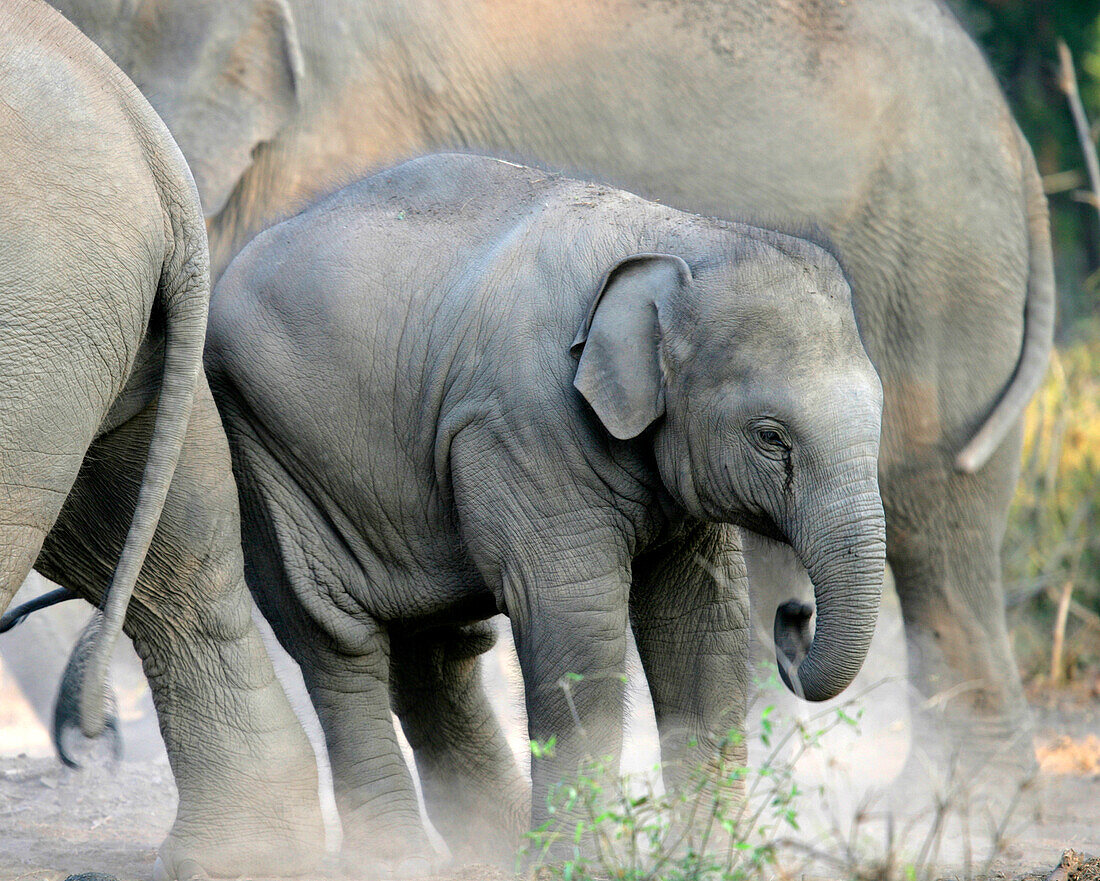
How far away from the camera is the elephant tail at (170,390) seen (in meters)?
2.73

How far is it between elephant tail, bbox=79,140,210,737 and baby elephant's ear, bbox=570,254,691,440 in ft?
2.22

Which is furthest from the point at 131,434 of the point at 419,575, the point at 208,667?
the point at 419,575

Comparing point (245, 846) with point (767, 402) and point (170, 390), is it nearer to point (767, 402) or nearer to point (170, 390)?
point (170, 390)

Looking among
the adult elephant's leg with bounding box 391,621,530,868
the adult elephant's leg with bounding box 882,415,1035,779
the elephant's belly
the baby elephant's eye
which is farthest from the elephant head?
the adult elephant's leg with bounding box 882,415,1035,779

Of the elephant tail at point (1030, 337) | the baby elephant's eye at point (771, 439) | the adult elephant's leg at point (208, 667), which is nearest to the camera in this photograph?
the baby elephant's eye at point (771, 439)

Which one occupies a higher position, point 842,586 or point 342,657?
point 842,586

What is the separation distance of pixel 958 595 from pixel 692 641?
1.59 metres

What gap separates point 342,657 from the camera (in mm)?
3262

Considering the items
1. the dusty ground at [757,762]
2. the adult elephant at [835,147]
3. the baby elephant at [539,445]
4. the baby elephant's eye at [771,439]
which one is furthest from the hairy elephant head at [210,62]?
the baby elephant's eye at [771,439]

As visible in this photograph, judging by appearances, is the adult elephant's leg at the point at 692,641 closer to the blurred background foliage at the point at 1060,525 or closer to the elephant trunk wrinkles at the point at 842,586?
the elephant trunk wrinkles at the point at 842,586

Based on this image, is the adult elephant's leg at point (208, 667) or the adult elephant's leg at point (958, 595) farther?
the adult elephant's leg at point (958, 595)

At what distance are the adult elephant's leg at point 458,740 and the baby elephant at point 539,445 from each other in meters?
0.10

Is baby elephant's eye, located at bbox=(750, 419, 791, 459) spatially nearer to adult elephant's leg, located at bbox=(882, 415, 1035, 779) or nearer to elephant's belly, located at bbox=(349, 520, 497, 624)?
elephant's belly, located at bbox=(349, 520, 497, 624)

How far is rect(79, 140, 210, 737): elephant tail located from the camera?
2730mm
